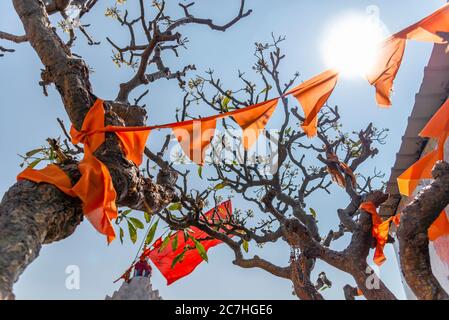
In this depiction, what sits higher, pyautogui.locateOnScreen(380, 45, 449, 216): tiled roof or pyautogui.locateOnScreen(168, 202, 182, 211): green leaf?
pyautogui.locateOnScreen(380, 45, 449, 216): tiled roof

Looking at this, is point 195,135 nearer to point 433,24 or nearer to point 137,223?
point 137,223

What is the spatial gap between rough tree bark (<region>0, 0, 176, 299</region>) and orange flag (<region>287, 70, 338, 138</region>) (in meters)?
1.59

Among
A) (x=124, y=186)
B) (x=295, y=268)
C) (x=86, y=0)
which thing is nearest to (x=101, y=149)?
(x=124, y=186)

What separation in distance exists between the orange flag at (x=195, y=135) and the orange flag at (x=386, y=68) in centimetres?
175

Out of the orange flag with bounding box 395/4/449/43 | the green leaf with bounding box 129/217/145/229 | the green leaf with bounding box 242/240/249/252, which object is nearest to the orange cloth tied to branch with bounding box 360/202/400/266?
the orange flag with bounding box 395/4/449/43

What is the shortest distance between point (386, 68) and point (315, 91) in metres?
0.79

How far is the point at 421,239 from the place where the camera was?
7.79 feet

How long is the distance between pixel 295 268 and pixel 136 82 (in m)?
2.79

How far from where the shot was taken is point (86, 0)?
5.48 metres

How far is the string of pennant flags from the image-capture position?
262 cm

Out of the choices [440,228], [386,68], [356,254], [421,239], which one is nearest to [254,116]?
[386,68]

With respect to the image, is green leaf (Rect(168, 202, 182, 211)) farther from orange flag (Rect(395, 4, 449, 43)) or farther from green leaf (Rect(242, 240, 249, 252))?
orange flag (Rect(395, 4, 449, 43))
